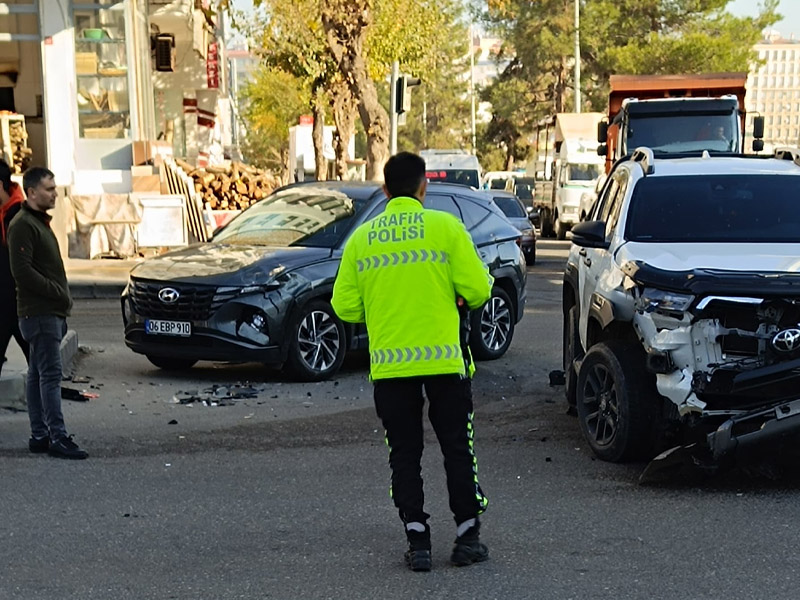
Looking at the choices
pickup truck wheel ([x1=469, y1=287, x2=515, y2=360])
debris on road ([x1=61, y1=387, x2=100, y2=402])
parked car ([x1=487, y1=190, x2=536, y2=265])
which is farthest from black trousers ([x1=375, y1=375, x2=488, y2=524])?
parked car ([x1=487, y1=190, x2=536, y2=265])

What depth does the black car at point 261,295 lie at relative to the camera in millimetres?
10930

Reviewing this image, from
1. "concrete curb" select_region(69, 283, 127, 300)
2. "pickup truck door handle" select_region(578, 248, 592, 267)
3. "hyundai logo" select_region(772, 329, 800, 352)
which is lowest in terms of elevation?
"concrete curb" select_region(69, 283, 127, 300)

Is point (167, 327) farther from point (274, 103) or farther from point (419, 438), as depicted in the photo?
point (274, 103)

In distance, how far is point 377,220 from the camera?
586 cm

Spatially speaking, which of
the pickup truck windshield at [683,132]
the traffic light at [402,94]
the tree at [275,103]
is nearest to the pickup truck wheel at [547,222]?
the traffic light at [402,94]

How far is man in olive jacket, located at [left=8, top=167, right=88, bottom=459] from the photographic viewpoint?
813 centimetres

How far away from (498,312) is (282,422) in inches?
159

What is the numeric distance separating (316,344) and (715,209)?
399 cm

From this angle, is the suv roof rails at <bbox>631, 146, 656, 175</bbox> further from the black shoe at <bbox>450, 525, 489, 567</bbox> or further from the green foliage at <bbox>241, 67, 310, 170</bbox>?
the green foliage at <bbox>241, 67, 310, 170</bbox>

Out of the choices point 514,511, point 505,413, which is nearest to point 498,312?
point 505,413

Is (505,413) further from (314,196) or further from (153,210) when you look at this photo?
(153,210)

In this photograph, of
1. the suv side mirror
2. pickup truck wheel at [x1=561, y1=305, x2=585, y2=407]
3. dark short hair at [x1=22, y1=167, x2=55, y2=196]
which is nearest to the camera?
dark short hair at [x1=22, y1=167, x2=55, y2=196]

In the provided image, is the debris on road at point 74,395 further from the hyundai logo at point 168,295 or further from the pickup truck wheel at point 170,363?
the pickup truck wheel at point 170,363

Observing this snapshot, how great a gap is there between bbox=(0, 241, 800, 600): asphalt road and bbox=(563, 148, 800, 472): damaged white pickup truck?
38cm
